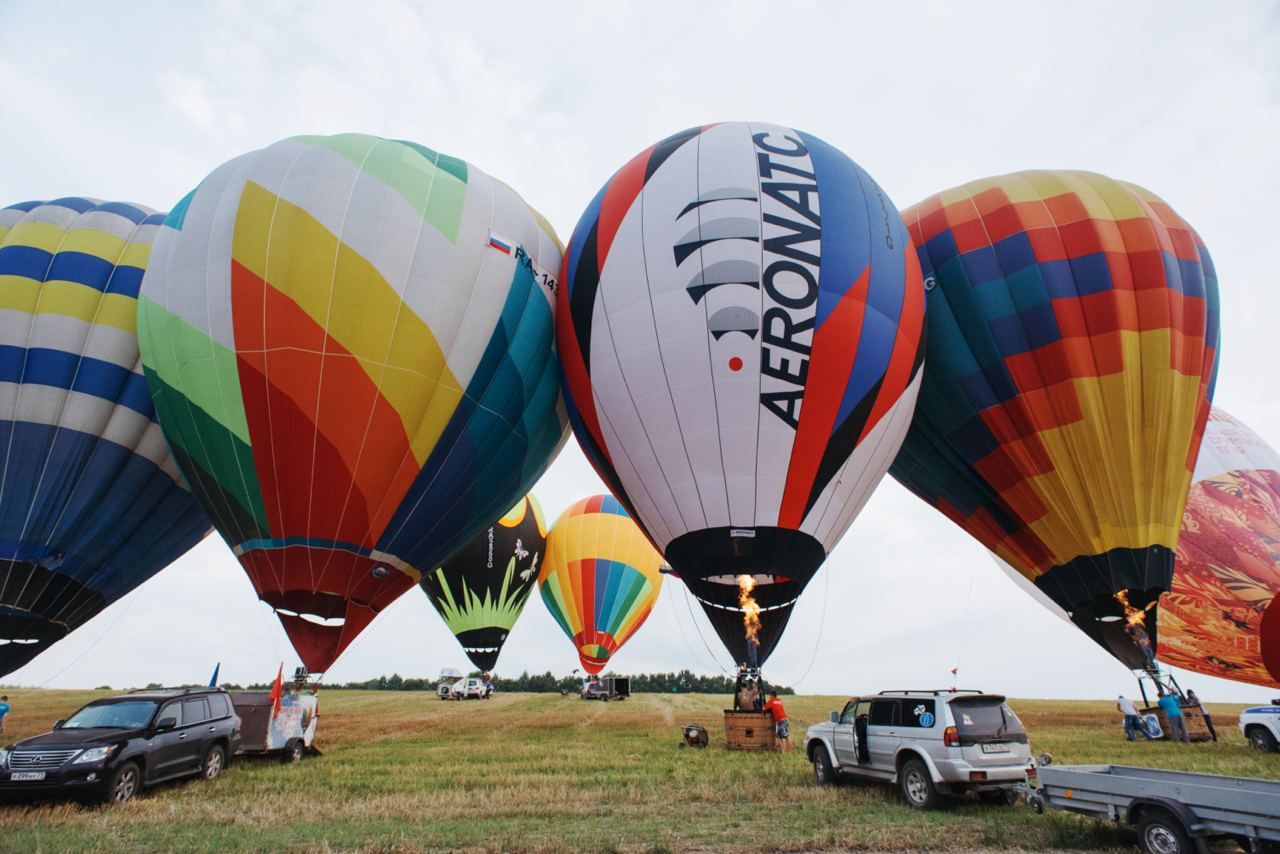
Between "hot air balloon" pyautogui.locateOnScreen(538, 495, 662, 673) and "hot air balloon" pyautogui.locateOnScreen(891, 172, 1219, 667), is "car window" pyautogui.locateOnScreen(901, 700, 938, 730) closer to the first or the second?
"hot air balloon" pyautogui.locateOnScreen(891, 172, 1219, 667)

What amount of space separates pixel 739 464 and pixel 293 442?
690 centimetres

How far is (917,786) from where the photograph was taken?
A: 287 inches

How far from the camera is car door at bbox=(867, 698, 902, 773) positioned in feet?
25.6

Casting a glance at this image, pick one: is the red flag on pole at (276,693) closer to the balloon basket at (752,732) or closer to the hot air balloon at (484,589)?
the balloon basket at (752,732)

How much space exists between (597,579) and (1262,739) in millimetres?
21319

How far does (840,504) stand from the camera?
11852mm

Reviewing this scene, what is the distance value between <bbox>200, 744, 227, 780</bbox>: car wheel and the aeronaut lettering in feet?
29.2

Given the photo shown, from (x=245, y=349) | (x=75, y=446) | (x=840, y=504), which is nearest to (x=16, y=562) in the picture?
(x=75, y=446)

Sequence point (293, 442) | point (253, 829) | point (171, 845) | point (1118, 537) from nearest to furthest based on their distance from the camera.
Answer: point (171, 845) → point (253, 829) → point (293, 442) → point (1118, 537)

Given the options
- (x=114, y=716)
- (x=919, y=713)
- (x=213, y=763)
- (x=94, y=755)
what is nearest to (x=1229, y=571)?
(x=919, y=713)

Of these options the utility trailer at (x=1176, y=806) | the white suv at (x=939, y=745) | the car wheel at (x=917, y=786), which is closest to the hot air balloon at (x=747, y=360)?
the white suv at (x=939, y=745)

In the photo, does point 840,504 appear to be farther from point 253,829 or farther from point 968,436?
point 253,829

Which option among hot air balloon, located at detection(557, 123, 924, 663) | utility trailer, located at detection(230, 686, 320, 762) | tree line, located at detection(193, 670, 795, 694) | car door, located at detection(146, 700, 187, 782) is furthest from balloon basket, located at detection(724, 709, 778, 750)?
tree line, located at detection(193, 670, 795, 694)

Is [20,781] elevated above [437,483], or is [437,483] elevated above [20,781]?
[437,483]
